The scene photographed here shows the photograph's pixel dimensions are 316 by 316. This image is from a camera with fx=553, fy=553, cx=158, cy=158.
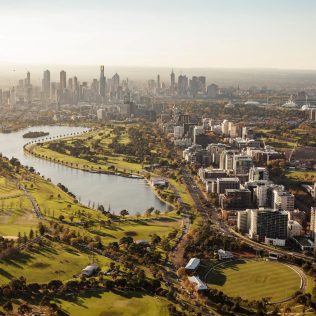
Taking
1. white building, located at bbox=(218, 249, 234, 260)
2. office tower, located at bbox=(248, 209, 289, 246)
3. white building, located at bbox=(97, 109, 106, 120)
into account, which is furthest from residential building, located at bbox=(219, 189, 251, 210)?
white building, located at bbox=(97, 109, 106, 120)

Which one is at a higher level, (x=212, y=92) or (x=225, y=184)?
(x=212, y=92)

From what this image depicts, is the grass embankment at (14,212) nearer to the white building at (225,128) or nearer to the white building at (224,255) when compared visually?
the white building at (224,255)

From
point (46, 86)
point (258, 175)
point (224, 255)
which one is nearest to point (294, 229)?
point (224, 255)

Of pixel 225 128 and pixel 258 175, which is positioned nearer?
pixel 258 175

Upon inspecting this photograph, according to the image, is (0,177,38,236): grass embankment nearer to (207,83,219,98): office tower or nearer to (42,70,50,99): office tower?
(42,70,50,99): office tower

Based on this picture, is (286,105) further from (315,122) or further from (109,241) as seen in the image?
(109,241)

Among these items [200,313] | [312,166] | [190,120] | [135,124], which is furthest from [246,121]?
[200,313]

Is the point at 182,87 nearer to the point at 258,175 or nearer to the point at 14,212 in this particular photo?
the point at 258,175
